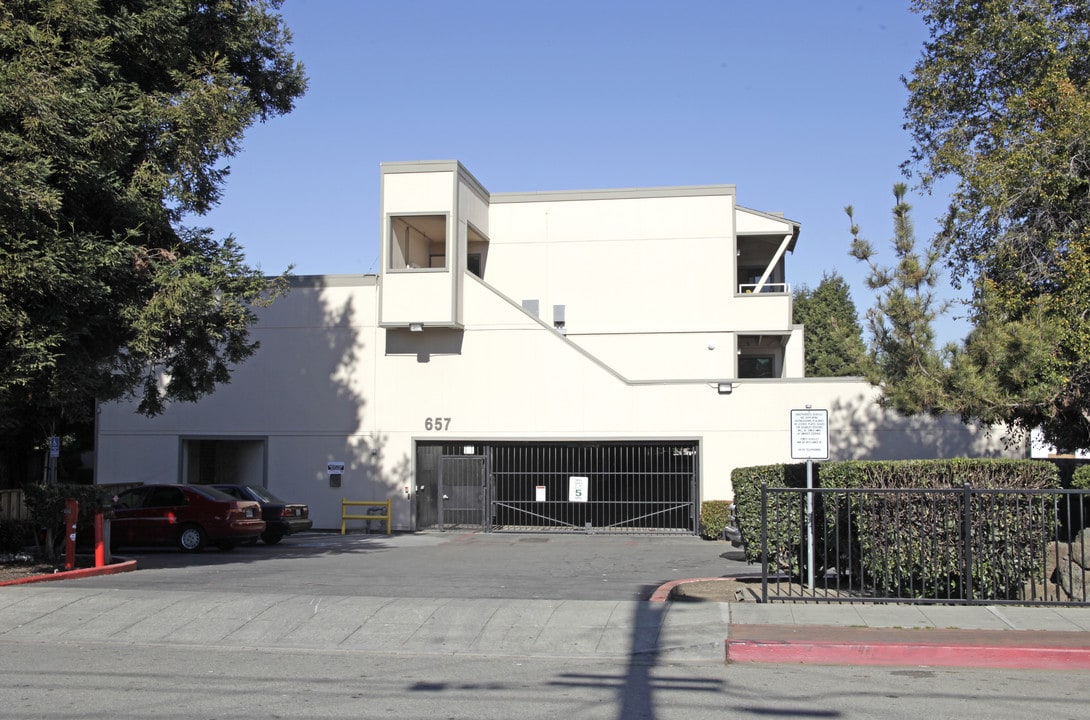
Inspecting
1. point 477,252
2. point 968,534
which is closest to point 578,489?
point 477,252

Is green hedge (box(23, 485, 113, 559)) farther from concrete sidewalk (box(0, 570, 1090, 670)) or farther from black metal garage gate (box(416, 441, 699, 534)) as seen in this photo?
black metal garage gate (box(416, 441, 699, 534))

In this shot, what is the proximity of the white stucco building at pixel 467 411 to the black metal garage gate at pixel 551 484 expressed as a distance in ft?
0.18

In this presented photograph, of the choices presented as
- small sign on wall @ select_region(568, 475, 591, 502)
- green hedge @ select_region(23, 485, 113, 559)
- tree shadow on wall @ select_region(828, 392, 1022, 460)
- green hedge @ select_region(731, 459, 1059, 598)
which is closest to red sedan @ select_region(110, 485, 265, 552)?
green hedge @ select_region(23, 485, 113, 559)

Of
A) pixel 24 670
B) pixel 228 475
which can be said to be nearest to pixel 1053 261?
pixel 24 670

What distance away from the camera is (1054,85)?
18.0 meters

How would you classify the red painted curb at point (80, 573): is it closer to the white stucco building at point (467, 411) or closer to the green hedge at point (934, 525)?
the green hedge at point (934, 525)

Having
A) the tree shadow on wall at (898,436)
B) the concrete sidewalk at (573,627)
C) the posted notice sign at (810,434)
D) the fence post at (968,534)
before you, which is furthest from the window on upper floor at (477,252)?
the fence post at (968,534)

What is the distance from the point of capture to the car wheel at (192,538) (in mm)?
20703

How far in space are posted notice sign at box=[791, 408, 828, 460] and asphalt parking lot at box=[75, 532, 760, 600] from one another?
2.90 meters

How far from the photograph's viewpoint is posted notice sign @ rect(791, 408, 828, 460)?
12719 mm

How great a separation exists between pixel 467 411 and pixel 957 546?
17186mm

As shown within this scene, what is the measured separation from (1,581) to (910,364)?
43.6ft

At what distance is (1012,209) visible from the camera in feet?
57.8

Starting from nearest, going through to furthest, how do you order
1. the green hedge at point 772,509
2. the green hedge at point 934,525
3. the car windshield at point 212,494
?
the green hedge at point 934,525 < the green hedge at point 772,509 < the car windshield at point 212,494
